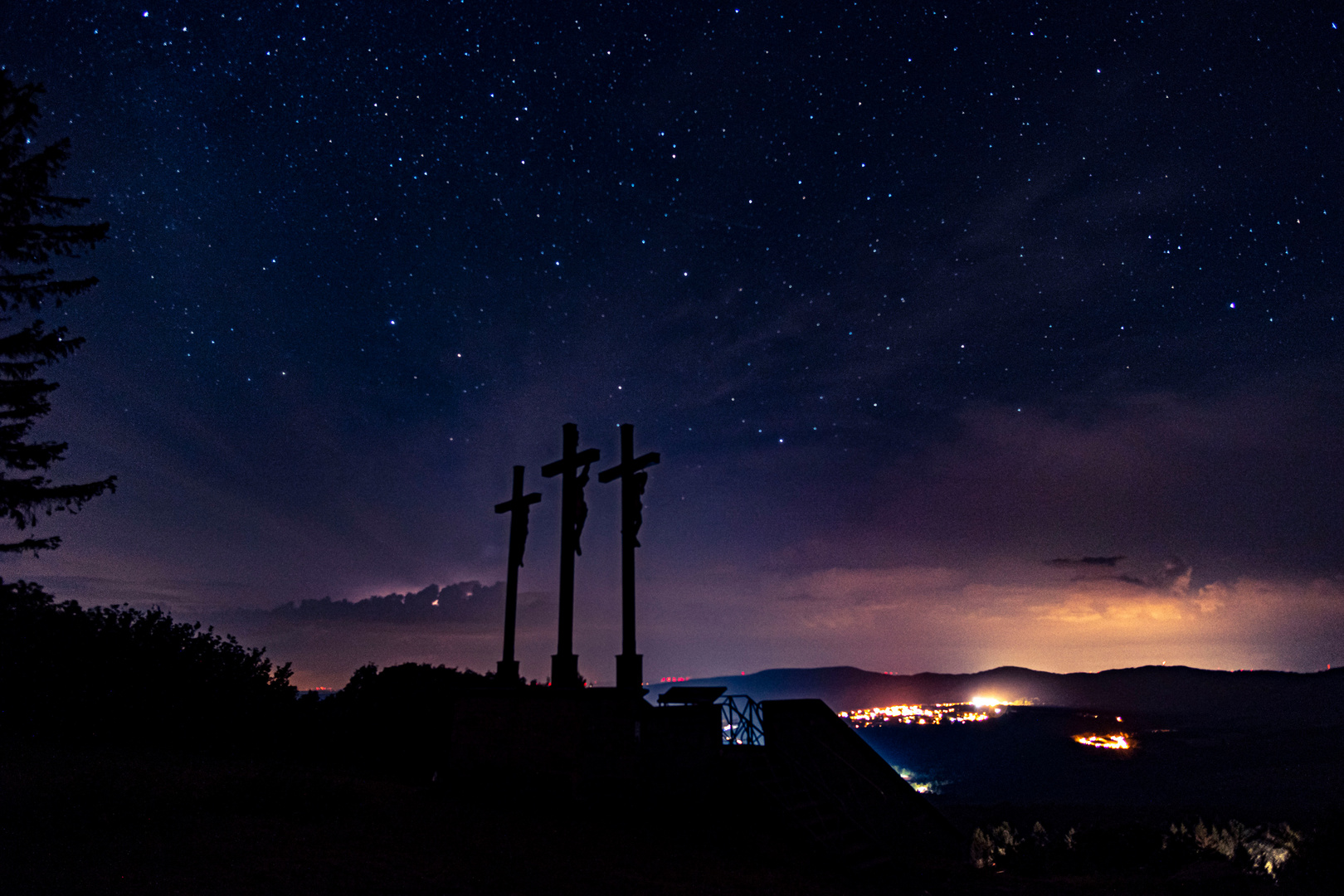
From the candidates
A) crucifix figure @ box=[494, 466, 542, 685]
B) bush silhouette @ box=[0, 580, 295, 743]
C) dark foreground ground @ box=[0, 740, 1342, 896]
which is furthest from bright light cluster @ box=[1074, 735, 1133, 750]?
bush silhouette @ box=[0, 580, 295, 743]

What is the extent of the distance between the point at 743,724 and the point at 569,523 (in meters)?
5.42

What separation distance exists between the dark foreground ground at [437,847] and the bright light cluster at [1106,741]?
78.8 meters

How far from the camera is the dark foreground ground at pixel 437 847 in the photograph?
7867mm

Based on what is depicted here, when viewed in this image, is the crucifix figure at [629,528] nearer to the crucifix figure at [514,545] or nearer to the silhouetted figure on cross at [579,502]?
the silhouetted figure on cross at [579,502]

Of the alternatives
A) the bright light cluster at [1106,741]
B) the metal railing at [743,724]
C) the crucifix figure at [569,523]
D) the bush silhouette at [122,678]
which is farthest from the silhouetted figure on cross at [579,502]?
the bright light cluster at [1106,741]

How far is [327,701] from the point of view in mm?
21375

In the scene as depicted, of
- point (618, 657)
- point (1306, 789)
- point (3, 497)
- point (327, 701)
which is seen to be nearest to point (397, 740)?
point (327, 701)

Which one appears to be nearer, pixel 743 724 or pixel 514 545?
pixel 743 724

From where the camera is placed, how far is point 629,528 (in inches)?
553

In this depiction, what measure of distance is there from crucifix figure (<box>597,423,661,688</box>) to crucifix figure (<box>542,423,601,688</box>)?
0.65 meters

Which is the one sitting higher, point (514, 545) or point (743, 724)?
point (514, 545)

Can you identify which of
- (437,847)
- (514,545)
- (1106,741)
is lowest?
(1106,741)

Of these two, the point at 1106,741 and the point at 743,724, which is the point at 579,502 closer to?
the point at 743,724

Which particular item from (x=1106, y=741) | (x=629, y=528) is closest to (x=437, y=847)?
(x=629, y=528)
